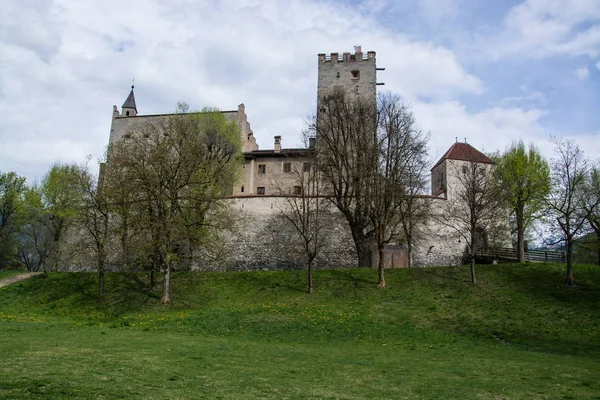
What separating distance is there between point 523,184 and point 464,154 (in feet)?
23.5

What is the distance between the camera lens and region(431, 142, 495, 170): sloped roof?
4250 cm

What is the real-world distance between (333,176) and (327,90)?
50.8 ft

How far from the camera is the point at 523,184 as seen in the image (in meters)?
36.9

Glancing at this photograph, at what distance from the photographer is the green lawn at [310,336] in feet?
33.9

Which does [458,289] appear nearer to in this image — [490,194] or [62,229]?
[490,194]

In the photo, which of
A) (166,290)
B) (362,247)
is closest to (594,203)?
(362,247)

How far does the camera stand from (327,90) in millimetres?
49219

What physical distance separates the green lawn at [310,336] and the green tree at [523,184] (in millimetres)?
5042

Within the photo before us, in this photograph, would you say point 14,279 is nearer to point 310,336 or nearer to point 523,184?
point 310,336

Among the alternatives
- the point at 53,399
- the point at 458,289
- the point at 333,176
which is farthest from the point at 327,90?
the point at 53,399

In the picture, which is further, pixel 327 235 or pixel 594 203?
pixel 327 235

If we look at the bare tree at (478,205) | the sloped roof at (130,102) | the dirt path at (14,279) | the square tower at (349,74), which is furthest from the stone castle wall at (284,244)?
the sloped roof at (130,102)

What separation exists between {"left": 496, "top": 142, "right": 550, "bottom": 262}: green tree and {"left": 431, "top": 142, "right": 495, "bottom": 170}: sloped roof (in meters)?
3.20

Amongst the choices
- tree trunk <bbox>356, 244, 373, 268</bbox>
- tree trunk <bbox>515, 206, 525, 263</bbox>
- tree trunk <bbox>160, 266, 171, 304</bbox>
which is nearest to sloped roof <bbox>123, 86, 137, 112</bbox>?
tree trunk <bbox>160, 266, 171, 304</bbox>
